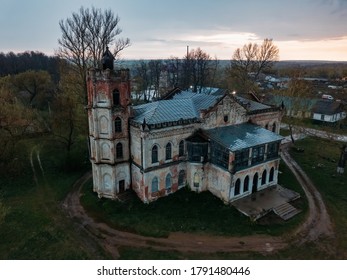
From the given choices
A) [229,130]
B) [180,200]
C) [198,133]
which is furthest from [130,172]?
[229,130]

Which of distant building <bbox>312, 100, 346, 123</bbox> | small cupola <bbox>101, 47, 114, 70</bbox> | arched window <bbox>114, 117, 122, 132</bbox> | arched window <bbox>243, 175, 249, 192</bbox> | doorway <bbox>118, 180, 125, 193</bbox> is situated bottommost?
doorway <bbox>118, 180, 125, 193</bbox>

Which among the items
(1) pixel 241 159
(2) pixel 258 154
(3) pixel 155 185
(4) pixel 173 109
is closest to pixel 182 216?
(3) pixel 155 185

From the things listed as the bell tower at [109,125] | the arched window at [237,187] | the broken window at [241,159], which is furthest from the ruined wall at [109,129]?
the arched window at [237,187]

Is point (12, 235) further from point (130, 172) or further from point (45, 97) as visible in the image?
point (45, 97)

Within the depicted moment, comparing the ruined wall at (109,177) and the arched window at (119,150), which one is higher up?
the arched window at (119,150)

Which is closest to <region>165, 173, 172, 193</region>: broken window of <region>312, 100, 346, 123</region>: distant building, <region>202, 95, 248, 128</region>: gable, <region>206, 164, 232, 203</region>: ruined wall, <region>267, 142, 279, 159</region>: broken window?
<region>206, 164, 232, 203</region>: ruined wall

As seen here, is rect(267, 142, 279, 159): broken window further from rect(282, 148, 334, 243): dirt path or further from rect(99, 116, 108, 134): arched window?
rect(99, 116, 108, 134): arched window

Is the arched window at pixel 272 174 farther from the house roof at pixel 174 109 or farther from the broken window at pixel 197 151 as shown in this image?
the broken window at pixel 197 151
